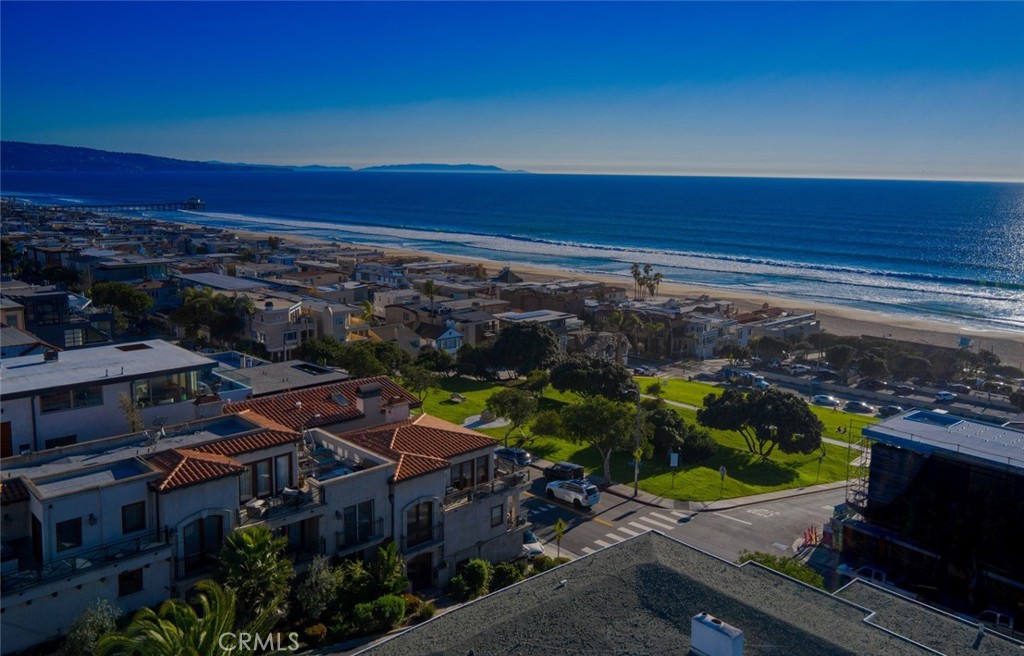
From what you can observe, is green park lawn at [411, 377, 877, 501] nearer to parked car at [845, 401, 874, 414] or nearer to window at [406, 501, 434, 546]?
parked car at [845, 401, 874, 414]

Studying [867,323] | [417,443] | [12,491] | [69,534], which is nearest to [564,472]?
[417,443]

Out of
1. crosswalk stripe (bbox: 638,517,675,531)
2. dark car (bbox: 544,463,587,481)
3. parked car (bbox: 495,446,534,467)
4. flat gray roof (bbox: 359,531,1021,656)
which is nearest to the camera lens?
flat gray roof (bbox: 359,531,1021,656)

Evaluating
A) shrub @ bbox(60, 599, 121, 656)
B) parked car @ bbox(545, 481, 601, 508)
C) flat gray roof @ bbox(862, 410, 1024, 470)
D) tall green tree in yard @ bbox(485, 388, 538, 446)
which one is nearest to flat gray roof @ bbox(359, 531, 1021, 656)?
shrub @ bbox(60, 599, 121, 656)

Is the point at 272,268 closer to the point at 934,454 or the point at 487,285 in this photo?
the point at 487,285

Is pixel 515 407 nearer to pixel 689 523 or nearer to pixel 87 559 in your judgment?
pixel 689 523

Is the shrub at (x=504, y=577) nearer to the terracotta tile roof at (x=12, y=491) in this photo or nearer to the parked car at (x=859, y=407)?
the terracotta tile roof at (x=12, y=491)

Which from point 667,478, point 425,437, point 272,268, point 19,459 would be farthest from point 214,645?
point 272,268
